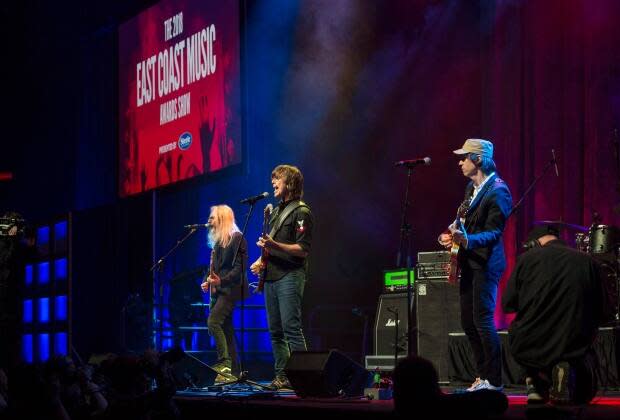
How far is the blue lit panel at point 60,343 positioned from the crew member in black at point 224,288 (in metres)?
3.37

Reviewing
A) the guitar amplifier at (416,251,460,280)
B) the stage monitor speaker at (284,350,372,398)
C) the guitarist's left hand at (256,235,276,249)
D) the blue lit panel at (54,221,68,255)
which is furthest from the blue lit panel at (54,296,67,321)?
the stage monitor speaker at (284,350,372,398)

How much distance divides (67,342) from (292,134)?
3.99m

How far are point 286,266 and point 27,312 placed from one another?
6.64 meters

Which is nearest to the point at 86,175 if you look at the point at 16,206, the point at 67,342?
the point at 16,206

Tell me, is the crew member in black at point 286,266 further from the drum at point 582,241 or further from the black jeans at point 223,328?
the drum at point 582,241

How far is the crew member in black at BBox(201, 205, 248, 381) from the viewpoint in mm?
8742

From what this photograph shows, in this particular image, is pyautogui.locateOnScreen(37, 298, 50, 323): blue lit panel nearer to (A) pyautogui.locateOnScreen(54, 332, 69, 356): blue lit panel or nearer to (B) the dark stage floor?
(A) pyautogui.locateOnScreen(54, 332, 69, 356): blue lit panel

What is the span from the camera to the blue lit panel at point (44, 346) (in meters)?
12.0

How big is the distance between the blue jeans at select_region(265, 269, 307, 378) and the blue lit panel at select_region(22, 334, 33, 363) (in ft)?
20.5

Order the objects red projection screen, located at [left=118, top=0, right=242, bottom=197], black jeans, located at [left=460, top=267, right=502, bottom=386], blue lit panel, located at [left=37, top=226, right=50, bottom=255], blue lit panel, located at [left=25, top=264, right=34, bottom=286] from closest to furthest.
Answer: black jeans, located at [left=460, top=267, right=502, bottom=386]
red projection screen, located at [left=118, top=0, right=242, bottom=197]
blue lit panel, located at [left=37, top=226, right=50, bottom=255]
blue lit panel, located at [left=25, top=264, right=34, bottom=286]

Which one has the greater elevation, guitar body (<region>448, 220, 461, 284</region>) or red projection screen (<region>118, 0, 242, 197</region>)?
red projection screen (<region>118, 0, 242, 197</region>)

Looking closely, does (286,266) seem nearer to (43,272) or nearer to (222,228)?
(222,228)

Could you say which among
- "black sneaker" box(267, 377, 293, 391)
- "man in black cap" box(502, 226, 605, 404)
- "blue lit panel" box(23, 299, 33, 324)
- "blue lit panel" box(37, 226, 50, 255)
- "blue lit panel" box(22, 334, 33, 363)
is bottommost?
"blue lit panel" box(22, 334, 33, 363)

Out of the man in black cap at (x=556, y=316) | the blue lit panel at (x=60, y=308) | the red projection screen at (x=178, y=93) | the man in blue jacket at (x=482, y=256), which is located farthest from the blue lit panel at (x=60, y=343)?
the man in black cap at (x=556, y=316)
